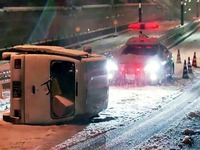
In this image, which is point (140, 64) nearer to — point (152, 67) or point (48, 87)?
point (152, 67)

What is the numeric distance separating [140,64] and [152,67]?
0.47 meters

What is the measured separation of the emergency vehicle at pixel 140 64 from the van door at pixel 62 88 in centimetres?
675

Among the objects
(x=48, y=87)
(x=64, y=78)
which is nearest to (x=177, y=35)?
(x=64, y=78)

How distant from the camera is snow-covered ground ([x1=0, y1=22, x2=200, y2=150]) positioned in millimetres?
10062

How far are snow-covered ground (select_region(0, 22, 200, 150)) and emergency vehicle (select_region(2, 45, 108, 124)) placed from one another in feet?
0.89

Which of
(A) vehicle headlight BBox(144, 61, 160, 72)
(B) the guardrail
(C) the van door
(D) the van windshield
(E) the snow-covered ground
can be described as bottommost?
(E) the snow-covered ground

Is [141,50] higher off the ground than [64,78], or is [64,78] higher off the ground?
[141,50]

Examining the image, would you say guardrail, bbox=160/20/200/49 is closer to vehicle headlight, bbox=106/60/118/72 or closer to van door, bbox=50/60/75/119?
vehicle headlight, bbox=106/60/118/72

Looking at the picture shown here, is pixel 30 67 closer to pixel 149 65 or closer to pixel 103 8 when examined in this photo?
pixel 149 65

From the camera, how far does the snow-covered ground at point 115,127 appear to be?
396 inches

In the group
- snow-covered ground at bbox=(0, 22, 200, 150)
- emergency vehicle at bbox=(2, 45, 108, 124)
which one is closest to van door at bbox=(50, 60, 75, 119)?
emergency vehicle at bbox=(2, 45, 108, 124)

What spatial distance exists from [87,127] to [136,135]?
4.35ft

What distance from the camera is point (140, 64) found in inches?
739

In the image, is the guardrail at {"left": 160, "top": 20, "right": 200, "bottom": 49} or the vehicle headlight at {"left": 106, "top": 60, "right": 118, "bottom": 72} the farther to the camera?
the guardrail at {"left": 160, "top": 20, "right": 200, "bottom": 49}
